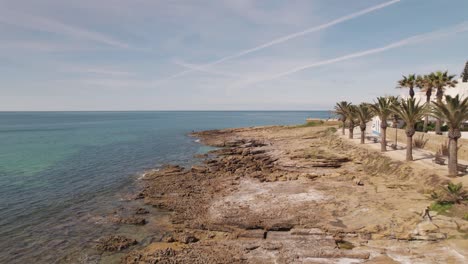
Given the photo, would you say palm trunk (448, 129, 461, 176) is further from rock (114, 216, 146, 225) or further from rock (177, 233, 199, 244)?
rock (114, 216, 146, 225)

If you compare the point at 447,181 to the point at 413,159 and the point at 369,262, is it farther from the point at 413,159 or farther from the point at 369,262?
the point at 369,262

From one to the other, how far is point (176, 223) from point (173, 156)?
1256 inches

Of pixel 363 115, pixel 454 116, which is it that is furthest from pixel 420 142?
pixel 454 116

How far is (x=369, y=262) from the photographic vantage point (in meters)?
13.0

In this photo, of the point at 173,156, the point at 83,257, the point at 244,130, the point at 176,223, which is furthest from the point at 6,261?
the point at 244,130

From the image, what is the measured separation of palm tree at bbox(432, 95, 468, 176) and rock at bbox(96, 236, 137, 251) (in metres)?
22.6

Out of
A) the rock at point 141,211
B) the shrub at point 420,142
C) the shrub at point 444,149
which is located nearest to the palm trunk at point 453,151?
the shrub at point 444,149

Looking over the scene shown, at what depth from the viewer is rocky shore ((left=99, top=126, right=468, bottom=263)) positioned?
46.7ft

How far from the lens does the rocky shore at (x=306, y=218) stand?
14.2 m

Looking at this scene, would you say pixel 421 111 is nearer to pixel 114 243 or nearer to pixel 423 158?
pixel 423 158

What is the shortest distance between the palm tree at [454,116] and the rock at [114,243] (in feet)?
74.2

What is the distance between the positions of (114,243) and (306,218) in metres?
11.7

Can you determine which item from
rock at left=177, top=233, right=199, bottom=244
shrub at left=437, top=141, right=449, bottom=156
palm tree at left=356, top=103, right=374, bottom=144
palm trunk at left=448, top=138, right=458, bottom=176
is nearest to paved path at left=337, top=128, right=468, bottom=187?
palm trunk at left=448, top=138, right=458, bottom=176

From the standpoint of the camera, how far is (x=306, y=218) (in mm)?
18578
